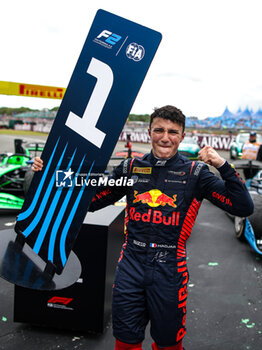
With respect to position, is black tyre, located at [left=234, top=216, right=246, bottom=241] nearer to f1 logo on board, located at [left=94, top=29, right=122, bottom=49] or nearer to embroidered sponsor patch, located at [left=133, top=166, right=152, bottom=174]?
embroidered sponsor patch, located at [left=133, top=166, right=152, bottom=174]

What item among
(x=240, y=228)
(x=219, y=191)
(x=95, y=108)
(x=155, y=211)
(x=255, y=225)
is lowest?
(x=240, y=228)

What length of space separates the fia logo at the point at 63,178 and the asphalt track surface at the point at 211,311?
157 cm

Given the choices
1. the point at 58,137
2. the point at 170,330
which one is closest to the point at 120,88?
the point at 58,137

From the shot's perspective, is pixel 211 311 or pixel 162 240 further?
pixel 211 311

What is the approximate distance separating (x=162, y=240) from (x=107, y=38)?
111cm

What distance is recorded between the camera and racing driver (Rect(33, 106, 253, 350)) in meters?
1.70

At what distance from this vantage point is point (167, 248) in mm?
1749

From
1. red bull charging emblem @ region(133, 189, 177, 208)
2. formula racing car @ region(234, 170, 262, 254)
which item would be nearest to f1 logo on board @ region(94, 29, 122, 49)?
red bull charging emblem @ region(133, 189, 177, 208)

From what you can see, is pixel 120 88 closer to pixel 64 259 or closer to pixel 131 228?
pixel 131 228

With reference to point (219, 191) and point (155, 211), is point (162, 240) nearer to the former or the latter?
point (155, 211)

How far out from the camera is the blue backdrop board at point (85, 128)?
1588 millimetres

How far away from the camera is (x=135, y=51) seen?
1.58m

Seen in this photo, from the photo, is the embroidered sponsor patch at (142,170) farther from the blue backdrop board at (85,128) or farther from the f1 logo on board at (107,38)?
the f1 logo on board at (107,38)

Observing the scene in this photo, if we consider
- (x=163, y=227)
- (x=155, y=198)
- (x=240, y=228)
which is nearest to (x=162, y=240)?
(x=163, y=227)
